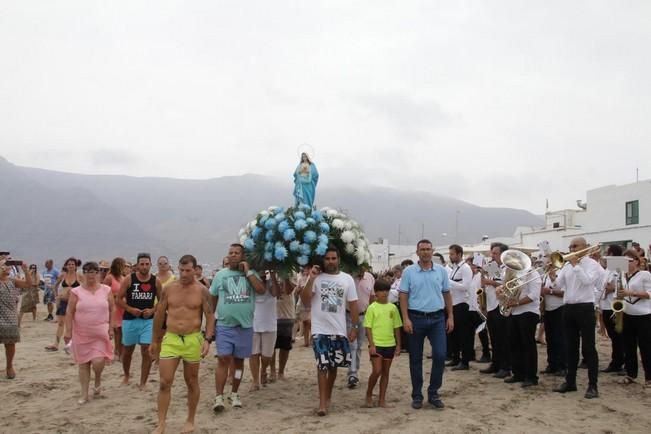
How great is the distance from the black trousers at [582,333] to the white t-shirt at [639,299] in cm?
112

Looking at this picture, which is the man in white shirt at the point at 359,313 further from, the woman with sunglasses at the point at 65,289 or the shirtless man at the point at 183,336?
the woman with sunglasses at the point at 65,289

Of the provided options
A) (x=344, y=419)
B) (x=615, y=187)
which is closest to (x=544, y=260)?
(x=344, y=419)

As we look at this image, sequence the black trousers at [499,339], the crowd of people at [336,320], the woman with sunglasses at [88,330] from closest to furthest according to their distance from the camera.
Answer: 1. the crowd of people at [336,320]
2. the woman with sunglasses at [88,330]
3. the black trousers at [499,339]

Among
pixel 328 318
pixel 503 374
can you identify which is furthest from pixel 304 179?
pixel 503 374

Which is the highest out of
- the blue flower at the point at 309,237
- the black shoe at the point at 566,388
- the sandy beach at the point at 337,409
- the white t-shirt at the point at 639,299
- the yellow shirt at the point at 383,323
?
the blue flower at the point at 309,237

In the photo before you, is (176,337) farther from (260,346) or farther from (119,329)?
(119,329)

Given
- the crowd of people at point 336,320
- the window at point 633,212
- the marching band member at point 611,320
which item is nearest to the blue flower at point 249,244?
the crowd of people at point 336,320

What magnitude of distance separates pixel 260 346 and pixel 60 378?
152 inches

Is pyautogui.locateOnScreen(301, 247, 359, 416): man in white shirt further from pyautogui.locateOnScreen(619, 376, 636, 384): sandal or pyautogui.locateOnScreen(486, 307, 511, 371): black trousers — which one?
pyautogui.locateOnScreen(619, 376, 636, 384): sandal

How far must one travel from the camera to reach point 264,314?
28.5ft

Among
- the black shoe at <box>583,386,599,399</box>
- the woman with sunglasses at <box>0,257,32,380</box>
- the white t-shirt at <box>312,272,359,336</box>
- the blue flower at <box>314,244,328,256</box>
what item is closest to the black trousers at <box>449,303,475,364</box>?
the black shoe at <box>583,386,599,399</box>

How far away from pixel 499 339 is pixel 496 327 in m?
0.20

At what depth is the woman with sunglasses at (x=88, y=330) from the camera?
8234 millimetres

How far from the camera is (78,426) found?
7.11 metres
